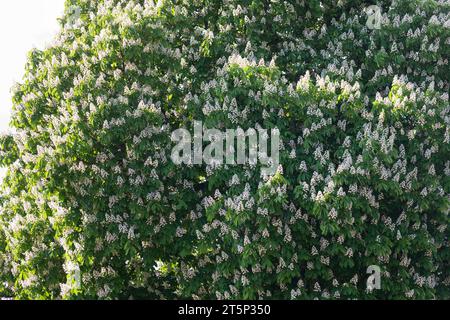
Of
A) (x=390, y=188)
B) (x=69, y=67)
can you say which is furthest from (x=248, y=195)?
(x=69, y=67)

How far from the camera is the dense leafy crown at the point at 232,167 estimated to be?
12.5 metres

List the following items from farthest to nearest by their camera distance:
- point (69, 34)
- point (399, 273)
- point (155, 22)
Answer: point (69, 34)
point (155, 22)
point (399, 273)

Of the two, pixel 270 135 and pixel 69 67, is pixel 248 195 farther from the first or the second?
pixel 69 67

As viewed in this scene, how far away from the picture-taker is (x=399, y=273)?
41.9 feet

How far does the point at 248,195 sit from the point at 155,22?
3.86 m

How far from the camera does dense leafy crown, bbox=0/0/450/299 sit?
1248 centimetres

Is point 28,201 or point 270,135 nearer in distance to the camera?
point 270,135

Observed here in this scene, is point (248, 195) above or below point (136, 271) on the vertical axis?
above

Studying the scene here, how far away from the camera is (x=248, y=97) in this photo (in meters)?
13.0

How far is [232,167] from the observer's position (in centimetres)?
1294

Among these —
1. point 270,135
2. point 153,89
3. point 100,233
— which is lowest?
point 100,233

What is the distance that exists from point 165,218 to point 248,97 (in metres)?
2.55
